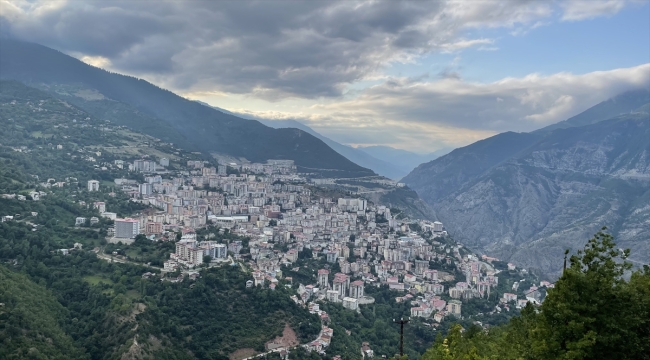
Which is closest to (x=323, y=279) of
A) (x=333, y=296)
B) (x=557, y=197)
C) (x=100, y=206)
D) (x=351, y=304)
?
(x=333, y=296)

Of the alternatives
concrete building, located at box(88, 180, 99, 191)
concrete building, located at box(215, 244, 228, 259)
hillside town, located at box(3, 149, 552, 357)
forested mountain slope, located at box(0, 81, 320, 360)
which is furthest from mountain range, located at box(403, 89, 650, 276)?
concrete building, located at box(88, 180, 99, 191)

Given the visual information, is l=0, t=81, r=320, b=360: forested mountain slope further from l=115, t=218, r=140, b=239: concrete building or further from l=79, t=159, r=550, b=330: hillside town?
l=79, t=159, r=550, b=330: hillside town

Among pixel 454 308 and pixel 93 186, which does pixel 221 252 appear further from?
pixel 93 186

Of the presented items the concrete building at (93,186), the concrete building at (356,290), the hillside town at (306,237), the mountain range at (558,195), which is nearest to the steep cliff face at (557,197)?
the mountain range at (558,195)

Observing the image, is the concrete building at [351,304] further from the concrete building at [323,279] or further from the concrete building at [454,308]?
the concrete building at [454,308]

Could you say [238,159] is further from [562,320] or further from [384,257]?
[562,320]

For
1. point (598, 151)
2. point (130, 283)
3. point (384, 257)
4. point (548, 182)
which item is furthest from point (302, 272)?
point (598, 151)
